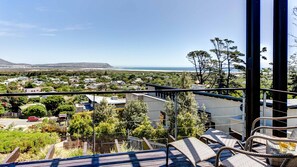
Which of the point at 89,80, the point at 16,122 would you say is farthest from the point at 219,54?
the point at 16,122

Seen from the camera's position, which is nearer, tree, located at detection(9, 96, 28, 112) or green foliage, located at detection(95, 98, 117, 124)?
green foliage, located at detection(95, 98, 117, 124)

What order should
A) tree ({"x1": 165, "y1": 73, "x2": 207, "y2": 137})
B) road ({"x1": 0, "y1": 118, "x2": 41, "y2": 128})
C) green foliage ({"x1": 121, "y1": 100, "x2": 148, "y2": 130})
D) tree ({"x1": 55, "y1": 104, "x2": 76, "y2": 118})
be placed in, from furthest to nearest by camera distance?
tree ({"x1": 55, "y1": 104, "x2": 76, "y2": 118}), road ({"x1": 0, "y1": 118, "x2": 41, "y2": 128}), green foliage ({"x1": 121, "y1": 100, "x2": 148, "y2": 130}), tree ({"x1": 165, "y1": 73, "x2": 207, "y2": 137})

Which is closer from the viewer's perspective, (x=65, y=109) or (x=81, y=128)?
(x=81, y=128)

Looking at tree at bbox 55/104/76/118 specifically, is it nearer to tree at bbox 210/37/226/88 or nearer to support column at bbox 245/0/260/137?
A: tree at bbox 210/37/226/88

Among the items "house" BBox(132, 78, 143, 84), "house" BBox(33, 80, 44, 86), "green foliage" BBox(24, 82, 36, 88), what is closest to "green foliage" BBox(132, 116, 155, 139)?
"house" BBox(132, 78, 143, 84)

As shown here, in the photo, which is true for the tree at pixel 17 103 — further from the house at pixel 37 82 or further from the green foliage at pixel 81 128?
the green foliage at pixel 81 128

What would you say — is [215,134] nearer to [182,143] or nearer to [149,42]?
[182,143]

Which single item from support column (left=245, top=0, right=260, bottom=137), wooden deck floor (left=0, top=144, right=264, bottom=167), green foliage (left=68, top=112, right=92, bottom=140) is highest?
support column (left=245, top=0, right=260, bottom=137)

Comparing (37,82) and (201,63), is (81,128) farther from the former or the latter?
(201,63)
